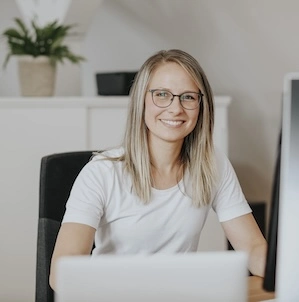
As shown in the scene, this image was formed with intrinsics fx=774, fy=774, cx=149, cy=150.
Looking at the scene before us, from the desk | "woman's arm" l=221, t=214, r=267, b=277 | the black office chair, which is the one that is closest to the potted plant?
the black office chair

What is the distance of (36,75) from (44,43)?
150mm

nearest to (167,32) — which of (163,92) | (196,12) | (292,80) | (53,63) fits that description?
(196,12)

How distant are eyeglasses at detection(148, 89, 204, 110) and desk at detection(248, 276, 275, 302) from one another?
0.51 meters

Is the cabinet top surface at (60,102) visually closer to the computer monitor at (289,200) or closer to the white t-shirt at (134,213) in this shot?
the white t-shirt at (134,213)

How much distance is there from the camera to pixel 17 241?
3381mm

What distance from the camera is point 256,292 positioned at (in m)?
1.81

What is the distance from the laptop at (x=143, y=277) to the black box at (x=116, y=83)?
97.8 inches

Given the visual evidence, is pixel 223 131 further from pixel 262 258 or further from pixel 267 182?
pixel 262 258

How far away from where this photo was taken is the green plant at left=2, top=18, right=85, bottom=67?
136 inches

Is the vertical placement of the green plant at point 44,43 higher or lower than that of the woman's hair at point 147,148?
higher

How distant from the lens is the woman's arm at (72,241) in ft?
6.13

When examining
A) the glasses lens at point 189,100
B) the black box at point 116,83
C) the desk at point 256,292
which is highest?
the black box at point 116,83

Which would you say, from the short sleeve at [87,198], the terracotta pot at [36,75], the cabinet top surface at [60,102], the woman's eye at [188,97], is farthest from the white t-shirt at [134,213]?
the terracotta pot at [36,75]

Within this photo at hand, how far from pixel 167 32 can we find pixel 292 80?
331cm
